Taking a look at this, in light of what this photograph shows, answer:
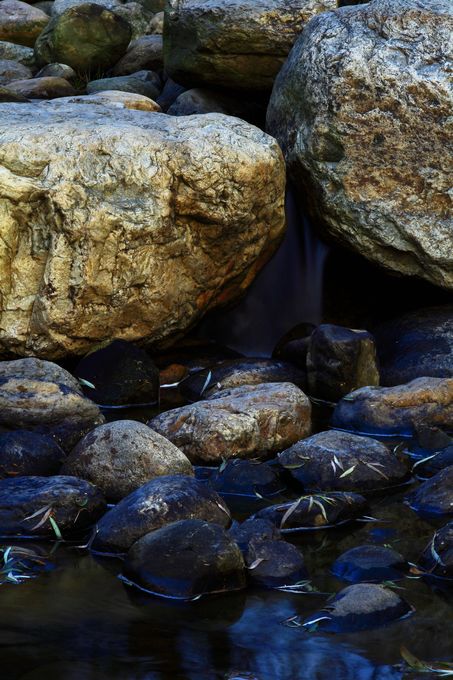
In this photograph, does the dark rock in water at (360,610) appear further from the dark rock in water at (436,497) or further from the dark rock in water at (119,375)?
the dark rock in water at (119,375)

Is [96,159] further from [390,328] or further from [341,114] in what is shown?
[390,328]

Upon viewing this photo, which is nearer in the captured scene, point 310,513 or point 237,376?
point 310,513

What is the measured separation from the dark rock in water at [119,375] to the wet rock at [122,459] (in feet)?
5.92

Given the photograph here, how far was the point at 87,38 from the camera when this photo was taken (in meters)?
14.4

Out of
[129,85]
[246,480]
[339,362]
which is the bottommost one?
[339,362]

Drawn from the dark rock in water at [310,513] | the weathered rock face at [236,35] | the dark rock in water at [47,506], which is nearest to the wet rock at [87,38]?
the weathered rock face at [236,35]

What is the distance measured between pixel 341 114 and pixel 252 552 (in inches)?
192

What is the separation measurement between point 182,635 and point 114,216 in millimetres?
4263

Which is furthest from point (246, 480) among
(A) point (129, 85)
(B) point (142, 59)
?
(B) point (142, 59)

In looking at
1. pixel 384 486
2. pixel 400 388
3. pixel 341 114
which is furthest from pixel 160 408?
pixel 341 114

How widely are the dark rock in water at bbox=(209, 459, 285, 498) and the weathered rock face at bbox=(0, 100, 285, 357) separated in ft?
7.97

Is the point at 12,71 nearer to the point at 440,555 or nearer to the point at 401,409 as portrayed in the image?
the point at 401,409

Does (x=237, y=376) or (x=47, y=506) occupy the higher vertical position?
(x=47, y=506)

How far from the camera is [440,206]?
891 centimetres
